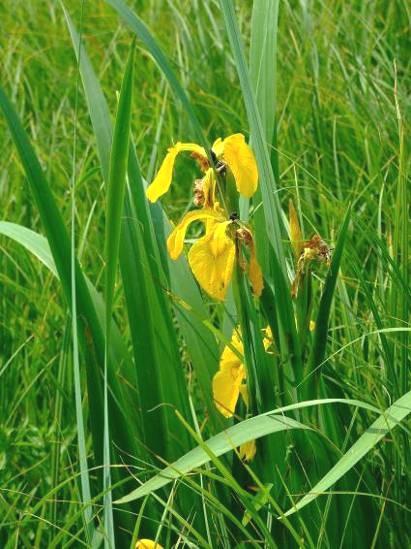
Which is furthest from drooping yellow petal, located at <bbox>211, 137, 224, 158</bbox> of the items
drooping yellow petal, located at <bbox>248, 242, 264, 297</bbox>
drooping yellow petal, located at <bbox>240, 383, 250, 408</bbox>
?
drooping yellow petal, located at <bbox>240, 383, 250, 408</bbox>

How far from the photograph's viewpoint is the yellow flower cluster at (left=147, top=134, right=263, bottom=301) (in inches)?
45.6

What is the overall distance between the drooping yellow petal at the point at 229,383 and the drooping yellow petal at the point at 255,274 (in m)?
0.10

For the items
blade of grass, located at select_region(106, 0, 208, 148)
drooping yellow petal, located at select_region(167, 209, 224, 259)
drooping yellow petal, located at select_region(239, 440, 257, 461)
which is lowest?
drooping yellow petal, located at select_region(239, 440, 257, 461)

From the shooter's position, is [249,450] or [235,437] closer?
[235,437]

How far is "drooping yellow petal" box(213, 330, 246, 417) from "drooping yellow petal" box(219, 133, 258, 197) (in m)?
0.18

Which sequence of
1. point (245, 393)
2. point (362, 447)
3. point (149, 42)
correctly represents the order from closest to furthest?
point (362, 447), point (149, 42), point (245, 393)

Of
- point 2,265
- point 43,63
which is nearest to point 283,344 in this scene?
point 2,265

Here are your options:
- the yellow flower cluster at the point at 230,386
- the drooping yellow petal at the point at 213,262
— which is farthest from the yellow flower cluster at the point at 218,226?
the yellow flower cluster at the point at 230,386

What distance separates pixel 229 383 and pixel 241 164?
0.80 ft

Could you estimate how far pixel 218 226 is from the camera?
1.16m

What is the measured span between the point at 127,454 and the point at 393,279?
14.7 inches

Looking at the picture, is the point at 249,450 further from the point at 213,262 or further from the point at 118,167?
the point at 118,167

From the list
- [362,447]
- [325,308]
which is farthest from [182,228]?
[362,447]

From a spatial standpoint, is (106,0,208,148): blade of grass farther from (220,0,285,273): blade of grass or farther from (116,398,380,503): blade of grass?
A: (116,398,380,503): blade of grass
